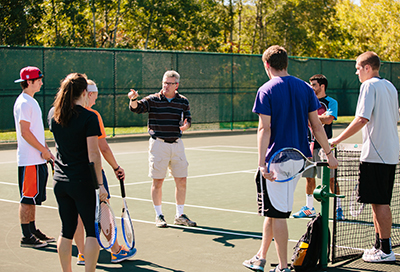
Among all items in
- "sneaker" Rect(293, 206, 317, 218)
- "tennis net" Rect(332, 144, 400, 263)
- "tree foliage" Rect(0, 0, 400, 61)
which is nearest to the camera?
"tennis net" Rect(332, 144, 400, 263)

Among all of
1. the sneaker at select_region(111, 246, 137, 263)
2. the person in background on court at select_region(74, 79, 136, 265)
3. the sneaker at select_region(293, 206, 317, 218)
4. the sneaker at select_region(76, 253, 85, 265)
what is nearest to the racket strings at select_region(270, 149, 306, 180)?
the person in background on court at select_region(74, 79, 136, 265)

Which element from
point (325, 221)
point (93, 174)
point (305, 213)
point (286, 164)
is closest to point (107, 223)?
point (93, 174)

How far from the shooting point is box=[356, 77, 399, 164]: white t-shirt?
5.28 meters

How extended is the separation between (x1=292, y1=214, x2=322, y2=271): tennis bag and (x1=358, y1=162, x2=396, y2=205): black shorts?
66 centimetres

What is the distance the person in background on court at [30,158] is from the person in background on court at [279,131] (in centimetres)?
257

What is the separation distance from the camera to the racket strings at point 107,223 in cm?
452

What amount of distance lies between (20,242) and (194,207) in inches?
109

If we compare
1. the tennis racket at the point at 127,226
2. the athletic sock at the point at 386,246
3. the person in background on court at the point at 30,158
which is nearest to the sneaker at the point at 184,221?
the tennis racket at the point at 127,226

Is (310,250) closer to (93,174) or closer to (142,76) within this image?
(93,174)

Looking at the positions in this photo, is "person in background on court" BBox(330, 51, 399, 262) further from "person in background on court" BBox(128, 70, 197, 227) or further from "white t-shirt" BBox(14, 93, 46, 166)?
"white t-shirt" BBox(14, 93, 46, 166)

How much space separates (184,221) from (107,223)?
92.4 inches

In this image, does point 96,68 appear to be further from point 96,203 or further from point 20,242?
point 96,203

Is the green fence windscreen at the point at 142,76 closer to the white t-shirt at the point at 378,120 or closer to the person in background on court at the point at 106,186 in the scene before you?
the person in background on court at the point at 106,186

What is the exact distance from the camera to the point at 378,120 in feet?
17.5
